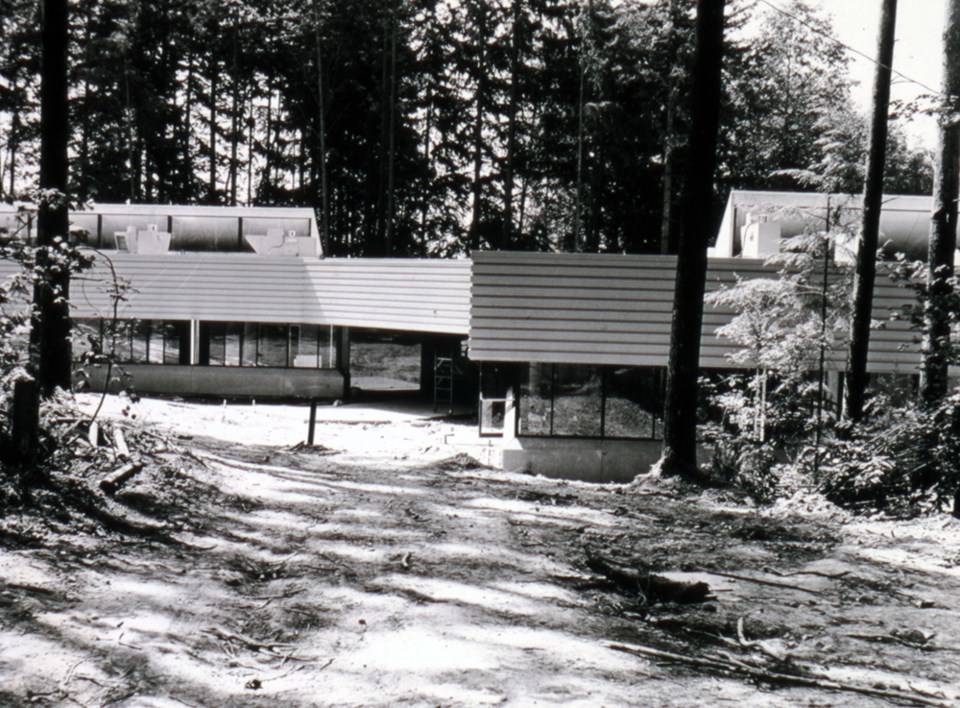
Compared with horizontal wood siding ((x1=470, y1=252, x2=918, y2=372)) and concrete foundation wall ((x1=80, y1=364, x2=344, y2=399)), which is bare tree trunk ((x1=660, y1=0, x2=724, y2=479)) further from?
concrete foundation wall ((x1=80, y1=364, x2=344, y2=399))

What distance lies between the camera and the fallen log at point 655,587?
629 cm

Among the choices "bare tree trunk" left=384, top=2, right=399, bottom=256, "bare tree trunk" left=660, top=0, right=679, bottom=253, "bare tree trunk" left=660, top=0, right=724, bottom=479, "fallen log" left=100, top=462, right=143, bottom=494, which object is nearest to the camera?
"fallen log" left=100, top=462, right=143, bottom=494

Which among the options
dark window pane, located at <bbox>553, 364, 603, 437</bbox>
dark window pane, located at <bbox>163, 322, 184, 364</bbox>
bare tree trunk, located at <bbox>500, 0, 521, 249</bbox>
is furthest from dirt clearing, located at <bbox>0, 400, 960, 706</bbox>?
bare tree trunk, located at <bbox>500, 0, 521, 249</bbox>

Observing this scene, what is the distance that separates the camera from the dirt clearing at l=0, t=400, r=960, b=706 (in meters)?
4.73

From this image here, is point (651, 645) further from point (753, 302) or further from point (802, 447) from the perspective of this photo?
point (753, 302)

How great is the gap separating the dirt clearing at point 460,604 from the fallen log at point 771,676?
0.02m

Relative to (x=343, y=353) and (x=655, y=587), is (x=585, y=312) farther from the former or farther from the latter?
(x=343, y=353)

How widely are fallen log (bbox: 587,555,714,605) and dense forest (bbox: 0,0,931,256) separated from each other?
959 inches

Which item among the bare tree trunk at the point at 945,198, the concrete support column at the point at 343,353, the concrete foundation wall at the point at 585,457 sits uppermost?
the bare tree trunk at the point at 945,198

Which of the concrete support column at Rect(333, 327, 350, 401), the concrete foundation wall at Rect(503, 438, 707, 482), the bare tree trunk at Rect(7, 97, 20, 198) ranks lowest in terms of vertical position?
the concrete foundation wall at Rect(503, 438, 707, 482)

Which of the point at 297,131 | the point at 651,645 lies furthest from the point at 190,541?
the point at 297,131

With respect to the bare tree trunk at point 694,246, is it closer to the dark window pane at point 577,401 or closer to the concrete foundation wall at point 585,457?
the concrete foundation wall at point 585,457

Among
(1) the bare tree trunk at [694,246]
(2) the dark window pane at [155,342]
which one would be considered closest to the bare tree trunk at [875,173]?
(1) the bare tree trunk at [694,246]

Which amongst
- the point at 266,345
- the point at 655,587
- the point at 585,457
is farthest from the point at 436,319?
the point at 655,587
